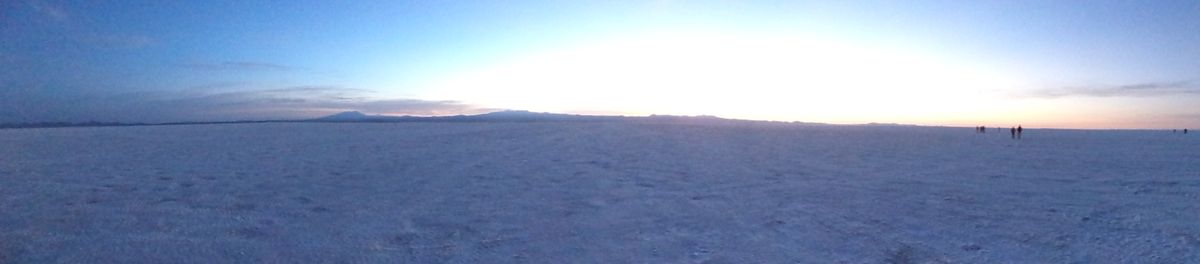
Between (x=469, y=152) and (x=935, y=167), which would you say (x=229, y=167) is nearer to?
(x=469, y=152)

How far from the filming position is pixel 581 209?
9.12m

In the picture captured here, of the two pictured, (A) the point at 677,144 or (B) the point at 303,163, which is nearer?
(B) the point at 303,163

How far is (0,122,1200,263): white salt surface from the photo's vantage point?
6.68m

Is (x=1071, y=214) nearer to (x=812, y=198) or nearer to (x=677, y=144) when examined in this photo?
(x=812, y=198)

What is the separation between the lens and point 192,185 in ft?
37.4

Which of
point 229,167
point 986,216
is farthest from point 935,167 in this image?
point 229,167

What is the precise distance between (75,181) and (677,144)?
15190 mm

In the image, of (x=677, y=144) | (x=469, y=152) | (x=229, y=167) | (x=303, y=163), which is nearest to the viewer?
(x=229, y=167)

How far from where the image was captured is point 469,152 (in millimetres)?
18031

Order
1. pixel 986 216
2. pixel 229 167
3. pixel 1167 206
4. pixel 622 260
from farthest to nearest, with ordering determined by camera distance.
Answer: pixel 229 167 → pixel 1167 206 → pixel 986 216 → pixel 622 260

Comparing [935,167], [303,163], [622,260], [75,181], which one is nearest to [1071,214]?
[622,260]

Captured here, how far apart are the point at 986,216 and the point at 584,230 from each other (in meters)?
5.05

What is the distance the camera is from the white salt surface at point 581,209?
21.9ft

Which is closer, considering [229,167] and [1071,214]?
[1071,214]
